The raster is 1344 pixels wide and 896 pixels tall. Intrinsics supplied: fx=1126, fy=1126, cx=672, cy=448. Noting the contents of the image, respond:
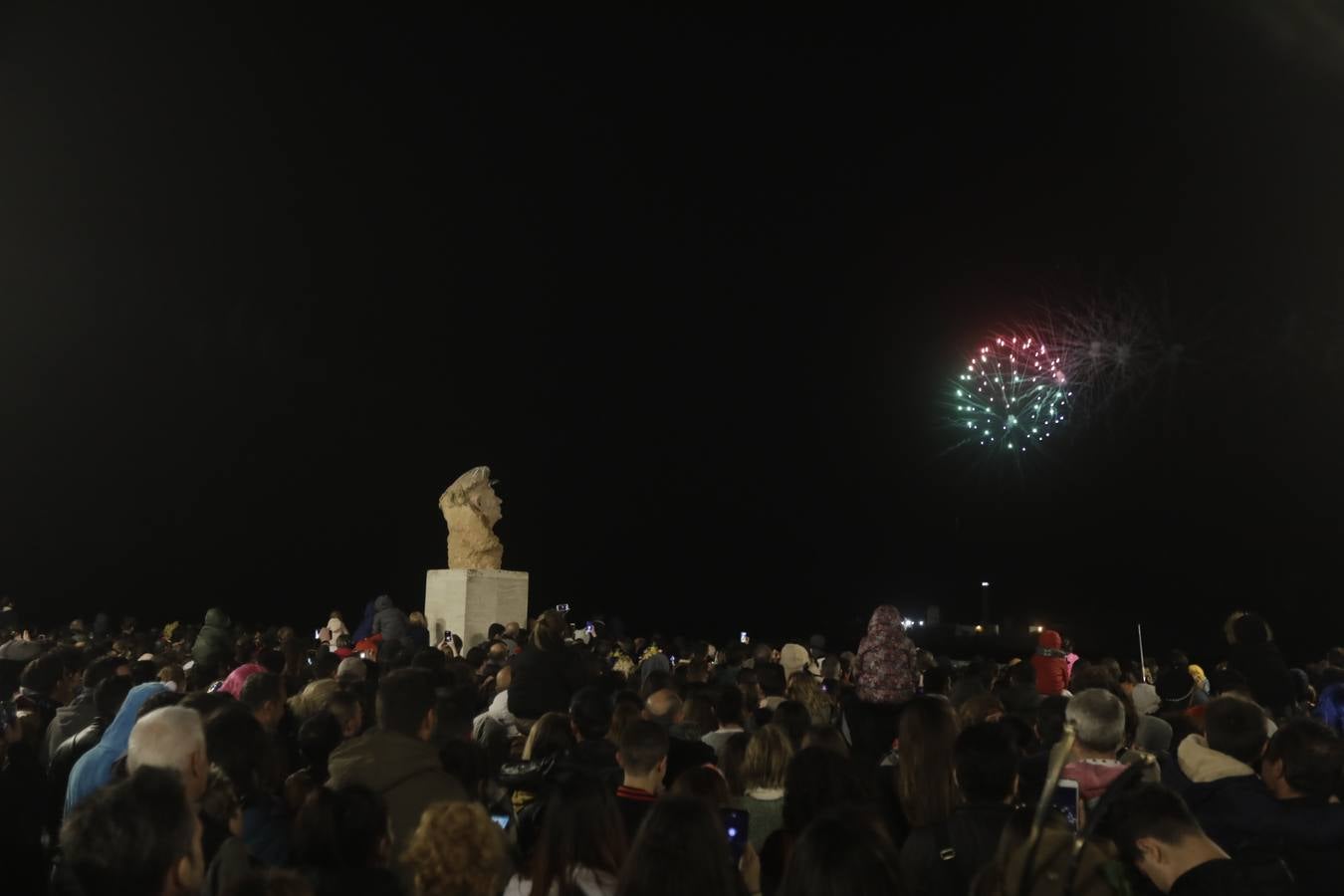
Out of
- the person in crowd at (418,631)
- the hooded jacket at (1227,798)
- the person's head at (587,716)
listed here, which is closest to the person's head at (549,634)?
the person's head at (587,716)

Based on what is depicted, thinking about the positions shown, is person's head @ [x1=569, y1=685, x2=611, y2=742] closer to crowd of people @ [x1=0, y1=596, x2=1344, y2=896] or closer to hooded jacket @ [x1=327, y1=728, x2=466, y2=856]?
crowd of people @ [x1=0, y1=596, x2=1344, y2=896]

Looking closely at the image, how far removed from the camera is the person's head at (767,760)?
4965 mm

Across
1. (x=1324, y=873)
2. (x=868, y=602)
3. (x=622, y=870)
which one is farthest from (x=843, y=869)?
(x=868, y=602)

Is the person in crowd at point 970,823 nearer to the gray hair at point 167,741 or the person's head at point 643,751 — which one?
the person's head at point 643,751

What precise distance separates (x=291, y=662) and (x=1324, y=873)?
8043 mm

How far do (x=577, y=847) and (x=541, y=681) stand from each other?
150 inches

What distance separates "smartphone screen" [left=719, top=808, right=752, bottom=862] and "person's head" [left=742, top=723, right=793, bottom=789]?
1.00 m

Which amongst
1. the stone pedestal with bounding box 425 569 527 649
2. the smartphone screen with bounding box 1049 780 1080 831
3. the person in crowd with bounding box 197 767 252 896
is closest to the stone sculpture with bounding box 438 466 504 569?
the stone pedestal with bounding box 425 569 527 649

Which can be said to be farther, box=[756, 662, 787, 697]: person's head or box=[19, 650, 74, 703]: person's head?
box=[756, 662, 787, 697]: person's head

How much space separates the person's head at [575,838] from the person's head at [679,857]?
461mm

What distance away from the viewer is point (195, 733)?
12.9 ft

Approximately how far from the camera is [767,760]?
5.00 m

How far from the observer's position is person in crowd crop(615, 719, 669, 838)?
4410 millimetres

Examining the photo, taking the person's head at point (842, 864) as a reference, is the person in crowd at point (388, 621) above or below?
below
